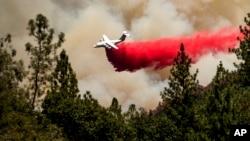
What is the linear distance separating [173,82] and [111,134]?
2266 cm

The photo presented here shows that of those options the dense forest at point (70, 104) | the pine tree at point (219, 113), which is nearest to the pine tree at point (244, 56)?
the dense forest at point (70, 104)

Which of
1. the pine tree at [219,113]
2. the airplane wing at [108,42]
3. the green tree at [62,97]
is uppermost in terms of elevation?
the airplane wing at [108,42]

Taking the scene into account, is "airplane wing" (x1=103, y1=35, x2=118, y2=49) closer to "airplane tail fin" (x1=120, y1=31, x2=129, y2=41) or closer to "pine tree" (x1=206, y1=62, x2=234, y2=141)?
"airplane tail fin" (x1=120, y1=31, x2=129, y2=41)

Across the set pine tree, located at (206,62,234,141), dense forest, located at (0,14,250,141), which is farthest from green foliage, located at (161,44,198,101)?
pine tree, located at (206,62,234,141)

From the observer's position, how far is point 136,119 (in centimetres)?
10856

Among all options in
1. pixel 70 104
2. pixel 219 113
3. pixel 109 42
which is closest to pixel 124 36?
pixel 109 42

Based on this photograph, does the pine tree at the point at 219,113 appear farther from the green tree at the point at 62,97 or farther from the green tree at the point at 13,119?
the green tree at the point at 62,97

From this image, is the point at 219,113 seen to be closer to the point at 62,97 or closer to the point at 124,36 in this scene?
the point at 62,97

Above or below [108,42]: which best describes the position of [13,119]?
below

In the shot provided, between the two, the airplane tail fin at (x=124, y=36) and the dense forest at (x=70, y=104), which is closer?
the dense forest at (x=70, y=104)

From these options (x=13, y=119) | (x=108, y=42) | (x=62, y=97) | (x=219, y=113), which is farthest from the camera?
(x=108, y=42)

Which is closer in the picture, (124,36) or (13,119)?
(13,119)

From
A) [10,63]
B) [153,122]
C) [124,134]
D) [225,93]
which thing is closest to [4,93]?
[10,63]

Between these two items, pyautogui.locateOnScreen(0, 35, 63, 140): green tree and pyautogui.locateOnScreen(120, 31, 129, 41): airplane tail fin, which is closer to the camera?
pyautogui.locateOnScreen(0, 35, 63, 140): green tree
